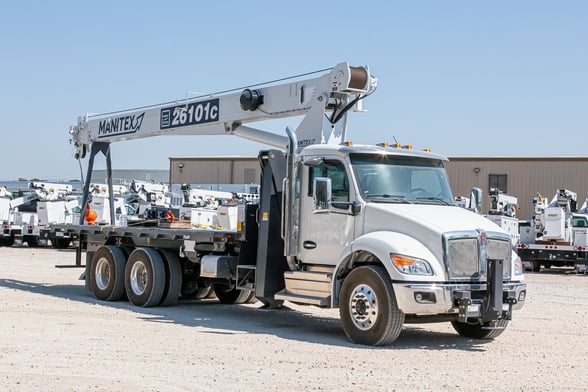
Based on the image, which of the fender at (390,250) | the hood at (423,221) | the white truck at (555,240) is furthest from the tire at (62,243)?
the hood at (423,221)

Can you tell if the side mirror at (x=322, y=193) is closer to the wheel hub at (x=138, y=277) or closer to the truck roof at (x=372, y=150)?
the truck roof at (x=372, y=150)

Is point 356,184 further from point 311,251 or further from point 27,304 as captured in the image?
point 27,304

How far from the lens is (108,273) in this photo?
15398 mm

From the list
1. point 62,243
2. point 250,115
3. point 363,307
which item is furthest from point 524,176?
point 363,307

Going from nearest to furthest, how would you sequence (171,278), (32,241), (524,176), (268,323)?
(268,323) < (171,278) < (32,241) < (524,176)

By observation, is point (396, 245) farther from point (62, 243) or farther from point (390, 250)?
point (62, 243)

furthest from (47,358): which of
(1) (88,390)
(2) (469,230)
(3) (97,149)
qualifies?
(3) (97,149)

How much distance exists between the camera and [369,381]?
8.07m

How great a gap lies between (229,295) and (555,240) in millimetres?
16075

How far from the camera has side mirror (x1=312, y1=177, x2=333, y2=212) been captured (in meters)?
10.9

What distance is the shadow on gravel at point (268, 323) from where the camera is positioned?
35.8 feet

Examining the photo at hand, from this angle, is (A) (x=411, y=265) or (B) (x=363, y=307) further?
(B) (x=363, y=307)

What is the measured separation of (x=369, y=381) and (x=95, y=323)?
5.19 meters

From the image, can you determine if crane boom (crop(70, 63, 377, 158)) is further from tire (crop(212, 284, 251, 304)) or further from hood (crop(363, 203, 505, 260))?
tire (crop(212, 284, 251, 304))
